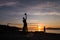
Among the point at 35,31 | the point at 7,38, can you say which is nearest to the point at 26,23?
the point at 35,31

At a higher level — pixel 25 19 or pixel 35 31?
pixel 25 19

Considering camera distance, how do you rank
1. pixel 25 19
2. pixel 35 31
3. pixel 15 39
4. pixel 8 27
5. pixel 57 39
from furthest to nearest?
pixel 8 27 < pixel 35 31 < pixel 25 19 < pixel 57 39 < pixel 15 39

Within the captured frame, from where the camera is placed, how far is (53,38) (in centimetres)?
2284

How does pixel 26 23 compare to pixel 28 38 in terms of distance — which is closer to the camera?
pixel 28 38

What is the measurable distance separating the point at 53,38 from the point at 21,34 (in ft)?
12.3

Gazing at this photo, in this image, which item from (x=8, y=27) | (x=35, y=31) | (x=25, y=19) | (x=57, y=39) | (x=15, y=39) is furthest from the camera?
(x=8, y=27)

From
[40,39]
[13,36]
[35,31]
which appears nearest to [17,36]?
[13,36]

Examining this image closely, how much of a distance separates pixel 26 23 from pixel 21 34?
1903mm

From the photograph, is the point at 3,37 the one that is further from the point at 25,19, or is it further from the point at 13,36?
the point at 25,19

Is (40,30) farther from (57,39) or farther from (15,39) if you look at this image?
(15,39)

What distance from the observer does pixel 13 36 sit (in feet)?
71.5

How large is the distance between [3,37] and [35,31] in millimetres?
5524

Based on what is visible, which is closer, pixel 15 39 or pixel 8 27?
pixel 15 39

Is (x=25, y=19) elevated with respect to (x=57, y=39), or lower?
elevated
